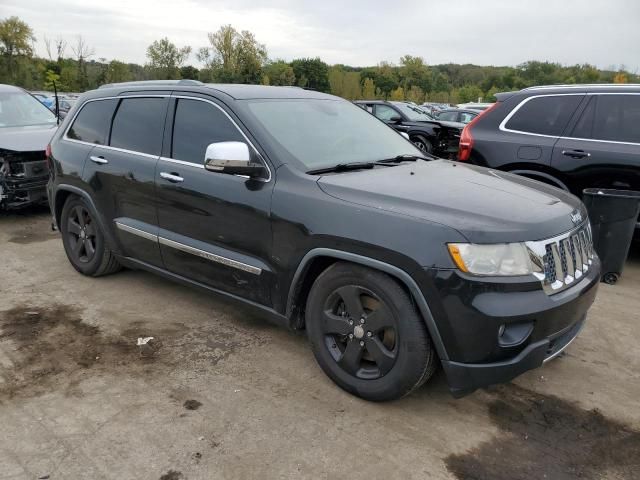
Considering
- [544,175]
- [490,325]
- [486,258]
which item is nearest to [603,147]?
[544,175]

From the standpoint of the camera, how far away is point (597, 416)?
2.99m

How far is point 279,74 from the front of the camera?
80938mm

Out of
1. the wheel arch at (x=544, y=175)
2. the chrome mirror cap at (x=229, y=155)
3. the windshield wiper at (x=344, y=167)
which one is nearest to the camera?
the chrome mirror cap at (x=229, y=155)

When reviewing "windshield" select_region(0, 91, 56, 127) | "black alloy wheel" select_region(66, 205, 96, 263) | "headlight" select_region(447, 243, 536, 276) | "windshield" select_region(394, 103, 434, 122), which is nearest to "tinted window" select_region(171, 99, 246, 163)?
"black alloy wheel" select_region(66, 205, 96, 263)

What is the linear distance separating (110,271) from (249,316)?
1.60 metres

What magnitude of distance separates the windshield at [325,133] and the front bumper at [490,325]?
1.28 metres

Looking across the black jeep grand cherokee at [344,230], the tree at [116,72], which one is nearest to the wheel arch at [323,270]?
the black jeep grand cherokee at [344,230]

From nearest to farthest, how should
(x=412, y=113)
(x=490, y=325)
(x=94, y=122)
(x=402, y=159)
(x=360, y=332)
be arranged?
(x=490, y=325), (x=360, y=332), (x=402, y=159), (x=94, y=122), (x=412, y=113)

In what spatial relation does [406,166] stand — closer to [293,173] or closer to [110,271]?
[293,173]

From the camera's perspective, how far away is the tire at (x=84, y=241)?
4781mm

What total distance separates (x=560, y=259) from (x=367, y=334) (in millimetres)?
1100

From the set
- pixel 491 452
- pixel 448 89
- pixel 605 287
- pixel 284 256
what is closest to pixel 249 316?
pixel 284 256

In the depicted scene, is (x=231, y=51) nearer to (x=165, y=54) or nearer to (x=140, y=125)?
(x=165, y=54)

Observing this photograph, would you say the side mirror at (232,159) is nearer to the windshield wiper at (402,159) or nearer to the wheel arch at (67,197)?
the windshield wiper at (402,159)
